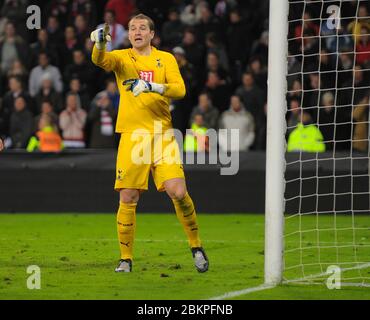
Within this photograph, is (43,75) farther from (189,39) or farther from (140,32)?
(140,32)

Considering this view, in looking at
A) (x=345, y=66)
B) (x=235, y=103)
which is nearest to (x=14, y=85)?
(x=235, y=103)

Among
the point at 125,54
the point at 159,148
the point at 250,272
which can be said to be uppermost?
the point at 125,54

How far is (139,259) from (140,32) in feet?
7.35

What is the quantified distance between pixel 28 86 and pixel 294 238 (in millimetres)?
6861

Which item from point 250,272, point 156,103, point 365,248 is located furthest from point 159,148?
point 365,248

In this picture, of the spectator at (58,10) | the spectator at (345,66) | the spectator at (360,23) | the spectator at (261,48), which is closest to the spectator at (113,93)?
the spectator at (58,10)

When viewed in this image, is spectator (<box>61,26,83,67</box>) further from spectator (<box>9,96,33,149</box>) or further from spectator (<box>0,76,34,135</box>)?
spectator (<box>9,96,33,149</box>)

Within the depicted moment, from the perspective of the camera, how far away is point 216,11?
60.3 feet

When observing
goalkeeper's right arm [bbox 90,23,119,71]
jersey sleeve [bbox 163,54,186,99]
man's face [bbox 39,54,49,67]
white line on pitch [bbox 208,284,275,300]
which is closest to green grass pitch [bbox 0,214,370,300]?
white line on pitch [bbox 208,284,275,300]

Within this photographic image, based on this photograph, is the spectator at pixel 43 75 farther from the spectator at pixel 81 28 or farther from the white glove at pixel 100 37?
the white glove at pixel 100 37

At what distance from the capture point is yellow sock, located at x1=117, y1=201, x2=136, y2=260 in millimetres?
9336

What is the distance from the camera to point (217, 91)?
17.0 metres

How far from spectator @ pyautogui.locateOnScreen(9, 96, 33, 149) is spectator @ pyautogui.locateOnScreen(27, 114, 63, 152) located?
0.26 m

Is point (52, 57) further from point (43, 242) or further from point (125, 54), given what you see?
point (125, 54)
